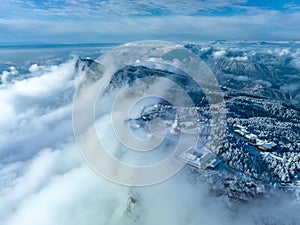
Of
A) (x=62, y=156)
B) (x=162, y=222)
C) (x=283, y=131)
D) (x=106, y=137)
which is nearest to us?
(x=162, y=222)

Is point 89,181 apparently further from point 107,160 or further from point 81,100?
point 81,100

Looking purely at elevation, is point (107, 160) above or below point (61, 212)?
above

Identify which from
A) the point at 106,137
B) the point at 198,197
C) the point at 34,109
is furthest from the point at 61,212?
the point at 34,109

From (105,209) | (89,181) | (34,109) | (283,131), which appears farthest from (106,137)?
(34,109)

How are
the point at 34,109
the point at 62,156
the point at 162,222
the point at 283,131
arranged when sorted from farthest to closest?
the point at 34,109
the point at 283,131
the point at 62,156
the point at 162,222

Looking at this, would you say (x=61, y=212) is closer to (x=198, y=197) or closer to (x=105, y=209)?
(x=105, y=209)

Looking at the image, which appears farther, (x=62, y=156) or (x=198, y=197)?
(x=62, y=156)

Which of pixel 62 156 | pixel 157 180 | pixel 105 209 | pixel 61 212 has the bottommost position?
pixel 62 156
